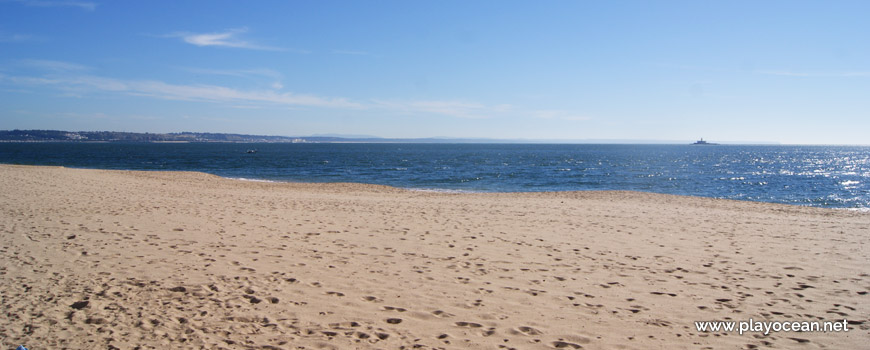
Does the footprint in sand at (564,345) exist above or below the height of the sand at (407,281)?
below

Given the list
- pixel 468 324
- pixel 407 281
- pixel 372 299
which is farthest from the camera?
pixel 407 281

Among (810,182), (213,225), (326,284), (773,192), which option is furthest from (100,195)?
(810,182)

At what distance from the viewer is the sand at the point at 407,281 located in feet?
17.7

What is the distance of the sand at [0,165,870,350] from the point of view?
5.41m

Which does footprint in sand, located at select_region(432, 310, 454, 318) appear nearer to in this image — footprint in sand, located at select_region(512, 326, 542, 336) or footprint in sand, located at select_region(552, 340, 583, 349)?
footprint in sand, located at select_region(512, 326, 542, 336)

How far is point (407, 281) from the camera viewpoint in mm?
7477

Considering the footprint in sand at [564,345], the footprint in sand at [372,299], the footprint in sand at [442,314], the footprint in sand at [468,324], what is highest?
the footprint in sand at [372,299]

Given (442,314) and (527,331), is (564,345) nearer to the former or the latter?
(527,331)

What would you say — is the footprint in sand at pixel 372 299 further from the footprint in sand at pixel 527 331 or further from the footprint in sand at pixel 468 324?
the footprint in sand at pixel 527 331

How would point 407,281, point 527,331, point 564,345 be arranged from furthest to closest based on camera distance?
point 407,281, point 527,331, point 564,345

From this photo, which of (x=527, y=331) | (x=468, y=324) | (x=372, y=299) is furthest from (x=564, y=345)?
(x=372, y=299)

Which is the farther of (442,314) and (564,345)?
(442,314)

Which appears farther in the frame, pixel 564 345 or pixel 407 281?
pixel 407 281

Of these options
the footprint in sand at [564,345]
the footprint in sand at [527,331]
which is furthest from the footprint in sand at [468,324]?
the footprint in sand at [564,345]
